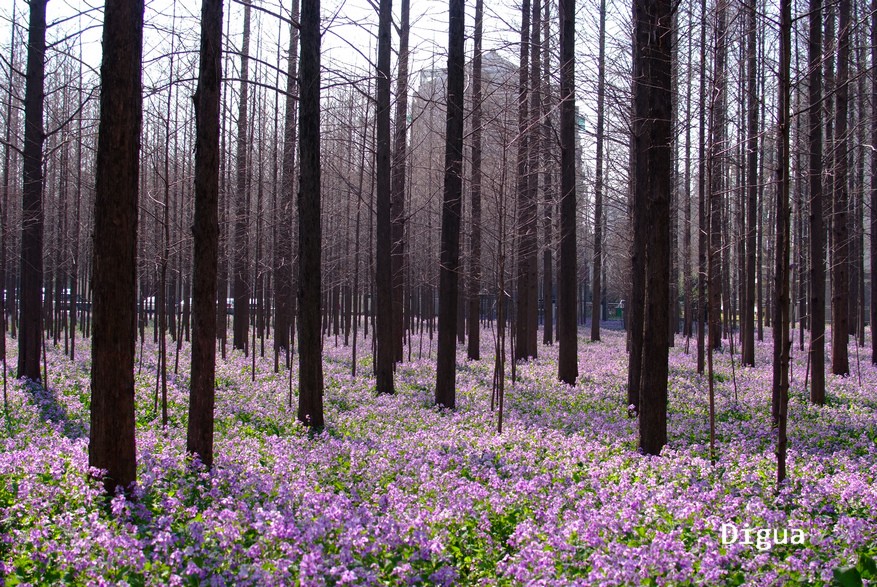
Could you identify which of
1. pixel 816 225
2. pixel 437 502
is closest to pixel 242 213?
pixel 816 225

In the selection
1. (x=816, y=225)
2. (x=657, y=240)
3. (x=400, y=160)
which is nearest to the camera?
(x=657, y=240)

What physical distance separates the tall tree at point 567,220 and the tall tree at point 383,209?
3.88 meters

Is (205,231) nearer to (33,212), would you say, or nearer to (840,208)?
(33,212)

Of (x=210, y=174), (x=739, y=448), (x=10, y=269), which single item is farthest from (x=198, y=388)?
(x=10, y=269)

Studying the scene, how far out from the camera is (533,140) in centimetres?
1570

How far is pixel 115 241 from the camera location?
562 centimetres

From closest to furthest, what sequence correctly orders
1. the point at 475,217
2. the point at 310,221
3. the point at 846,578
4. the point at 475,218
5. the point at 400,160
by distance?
the point at 846,578
the point at 310,221
the point at 400,160
the point at 475,218
the point at 475,217

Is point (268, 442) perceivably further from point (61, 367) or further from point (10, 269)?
point (10, 269)

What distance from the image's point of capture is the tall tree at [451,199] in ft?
37.0

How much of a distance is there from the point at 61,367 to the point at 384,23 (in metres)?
11.1

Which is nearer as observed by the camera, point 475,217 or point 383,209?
Answer: point 383,209

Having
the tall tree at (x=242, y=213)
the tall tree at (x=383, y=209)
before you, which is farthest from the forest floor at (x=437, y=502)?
the tall tree at (x=242, y=213)

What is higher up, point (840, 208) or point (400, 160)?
point (400, 160)

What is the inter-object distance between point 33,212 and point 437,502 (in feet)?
38.3
